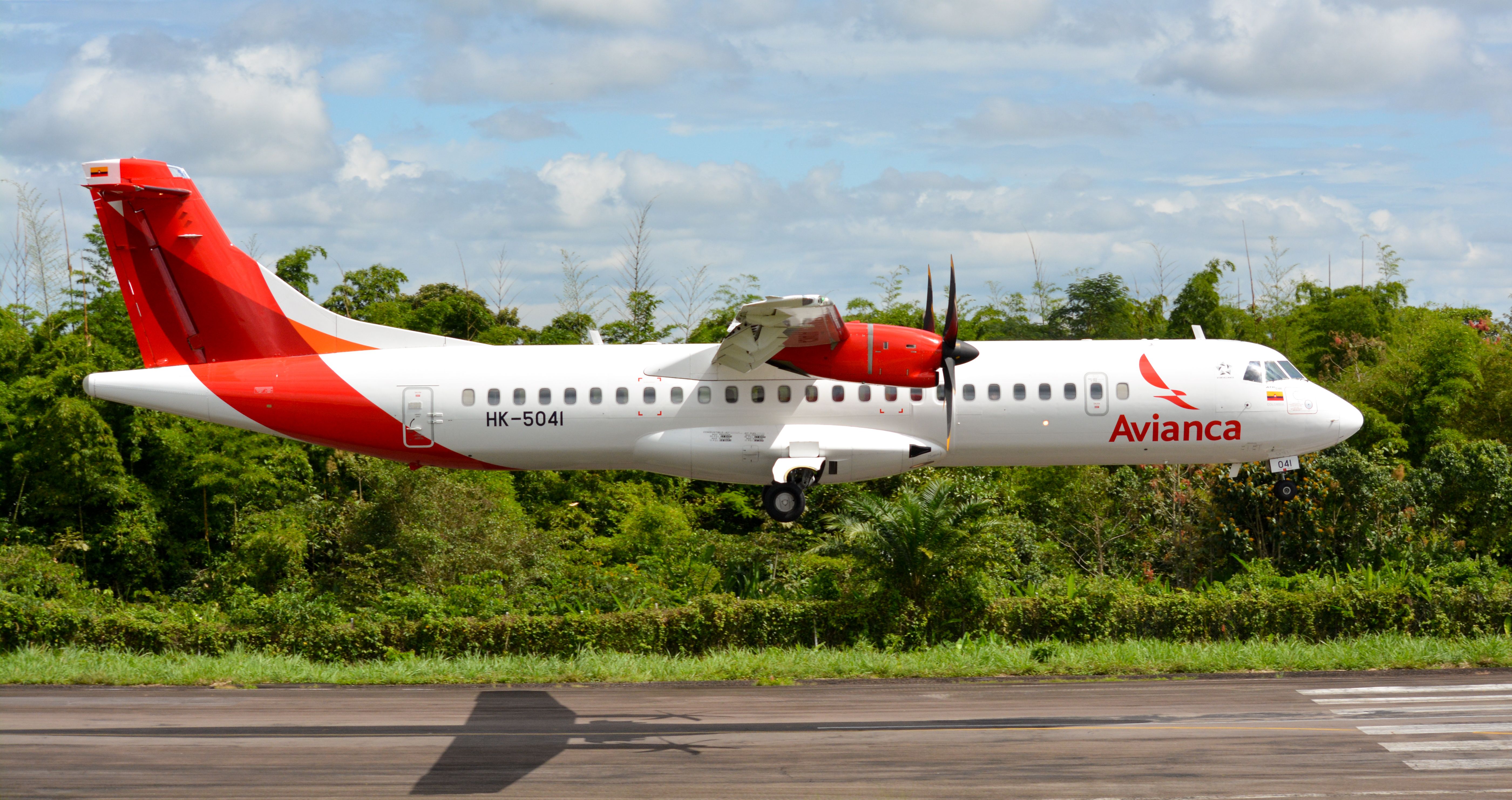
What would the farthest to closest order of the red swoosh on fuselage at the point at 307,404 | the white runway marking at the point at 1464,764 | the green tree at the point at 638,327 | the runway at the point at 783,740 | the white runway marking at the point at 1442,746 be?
the green tree at the point at 638,327, the red swoosh on fuselage at the point at 307,404, the white runway marking at the point at 1442,746, the white runway marking at the point at 1464,764, the runway at the point at 783,740

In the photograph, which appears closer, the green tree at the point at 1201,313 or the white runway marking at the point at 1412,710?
the white runway marking at the point at 1412,710

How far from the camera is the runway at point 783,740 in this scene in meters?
14.0

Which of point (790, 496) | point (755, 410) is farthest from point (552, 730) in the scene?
point (755, 410)

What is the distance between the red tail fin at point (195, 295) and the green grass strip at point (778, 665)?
6.00 meters

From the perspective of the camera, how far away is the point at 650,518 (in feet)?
108

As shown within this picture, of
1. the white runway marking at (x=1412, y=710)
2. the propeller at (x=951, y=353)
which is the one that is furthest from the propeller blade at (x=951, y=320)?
the white runway marking at (x=1412, y=710)

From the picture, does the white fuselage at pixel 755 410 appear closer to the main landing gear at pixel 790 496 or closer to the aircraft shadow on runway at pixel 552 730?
the main landing gear at pixel 790 496

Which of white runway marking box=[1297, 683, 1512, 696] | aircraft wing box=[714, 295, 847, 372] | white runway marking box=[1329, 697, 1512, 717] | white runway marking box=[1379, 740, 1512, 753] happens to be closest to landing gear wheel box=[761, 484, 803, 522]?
aircraft wing box=[714, 295, 847, 372]

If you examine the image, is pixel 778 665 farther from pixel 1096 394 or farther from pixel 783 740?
pixel 1096 394

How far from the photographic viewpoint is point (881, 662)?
71.1 ft

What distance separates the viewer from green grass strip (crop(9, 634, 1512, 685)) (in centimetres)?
2108

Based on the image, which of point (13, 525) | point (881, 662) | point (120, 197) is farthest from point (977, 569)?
point (13, 525)

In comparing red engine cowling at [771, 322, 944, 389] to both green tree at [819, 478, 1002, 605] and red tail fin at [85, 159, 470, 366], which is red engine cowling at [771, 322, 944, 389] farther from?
red tail fin at [85, 159, 470, 366]

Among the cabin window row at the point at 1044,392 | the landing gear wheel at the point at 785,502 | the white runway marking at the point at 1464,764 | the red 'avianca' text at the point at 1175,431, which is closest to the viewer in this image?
the white runway marking at the point at 1464,764
